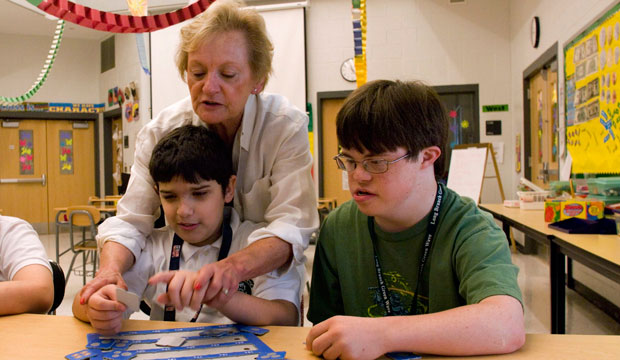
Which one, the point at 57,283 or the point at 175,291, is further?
the point at 57,283

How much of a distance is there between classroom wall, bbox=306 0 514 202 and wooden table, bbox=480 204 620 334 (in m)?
3.69

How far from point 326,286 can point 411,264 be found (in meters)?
0.23

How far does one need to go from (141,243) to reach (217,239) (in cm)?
20

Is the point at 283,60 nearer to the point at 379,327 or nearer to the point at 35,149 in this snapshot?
the point at 35,149

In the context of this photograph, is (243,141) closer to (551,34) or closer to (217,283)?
(217,283)

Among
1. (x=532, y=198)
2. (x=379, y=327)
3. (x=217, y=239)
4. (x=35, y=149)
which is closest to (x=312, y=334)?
(x=379, y=327)

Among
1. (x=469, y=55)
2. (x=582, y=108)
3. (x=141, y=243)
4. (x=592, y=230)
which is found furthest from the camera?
(x=469, y=55)

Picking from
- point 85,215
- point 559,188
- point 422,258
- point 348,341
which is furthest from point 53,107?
point 348,341

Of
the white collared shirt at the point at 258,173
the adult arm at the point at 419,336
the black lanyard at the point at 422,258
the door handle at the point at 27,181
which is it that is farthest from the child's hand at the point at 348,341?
the door handle at the point at 27,181

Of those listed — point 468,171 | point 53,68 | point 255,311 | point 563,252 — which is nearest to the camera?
point 255,311

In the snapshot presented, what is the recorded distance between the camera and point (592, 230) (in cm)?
207

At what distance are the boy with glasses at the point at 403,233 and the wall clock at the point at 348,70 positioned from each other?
534cm

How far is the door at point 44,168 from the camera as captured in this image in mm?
8156

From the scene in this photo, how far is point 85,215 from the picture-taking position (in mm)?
4285
